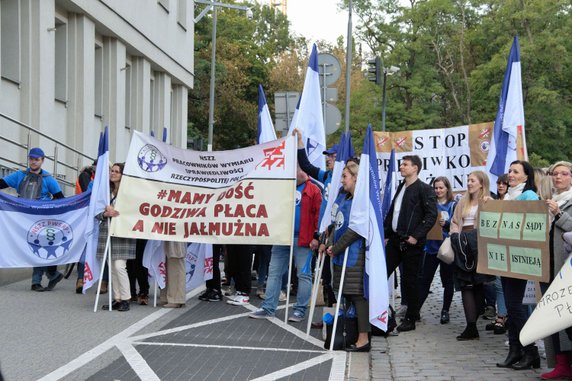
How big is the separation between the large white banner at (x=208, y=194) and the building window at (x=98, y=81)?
12.7 metres

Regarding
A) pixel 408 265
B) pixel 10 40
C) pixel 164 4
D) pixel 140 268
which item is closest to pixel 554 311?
pixel 408 265

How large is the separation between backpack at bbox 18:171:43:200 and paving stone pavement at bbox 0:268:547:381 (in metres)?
1.78

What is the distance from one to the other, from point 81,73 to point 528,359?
15298 millimetres

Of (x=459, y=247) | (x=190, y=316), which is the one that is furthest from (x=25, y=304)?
(x=459, y=247)

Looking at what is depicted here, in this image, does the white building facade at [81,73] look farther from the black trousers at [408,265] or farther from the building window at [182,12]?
the black trousers at [408,265]

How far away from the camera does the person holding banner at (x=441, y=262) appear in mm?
10641

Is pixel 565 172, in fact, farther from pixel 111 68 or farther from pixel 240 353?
pixel 111 68

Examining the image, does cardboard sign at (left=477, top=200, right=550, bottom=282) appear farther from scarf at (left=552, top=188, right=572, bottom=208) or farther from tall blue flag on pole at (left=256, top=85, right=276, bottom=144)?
tall blue flag on pole at (left=256, top=85, right=276, bottom=144)

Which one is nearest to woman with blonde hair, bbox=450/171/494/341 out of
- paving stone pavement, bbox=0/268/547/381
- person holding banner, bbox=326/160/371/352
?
paving stone pavement, bbox=0/268/547/381

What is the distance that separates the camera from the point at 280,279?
10.6m

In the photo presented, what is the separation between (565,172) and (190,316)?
5052 mm

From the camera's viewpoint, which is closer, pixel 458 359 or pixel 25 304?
pixel 458 359

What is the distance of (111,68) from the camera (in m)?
23.4

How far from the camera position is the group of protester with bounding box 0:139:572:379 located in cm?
778
